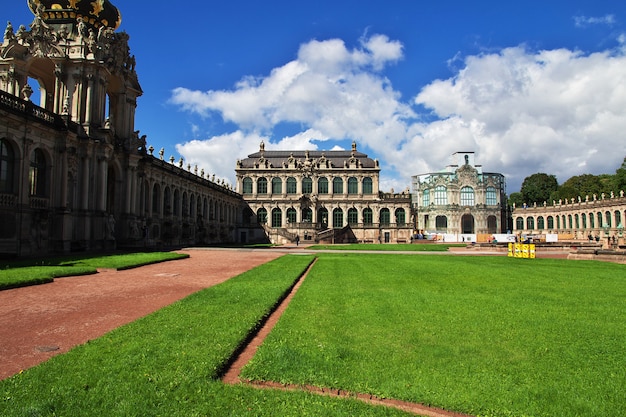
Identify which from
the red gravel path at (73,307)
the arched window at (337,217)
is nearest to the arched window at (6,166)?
the red gravel path at (73,307)

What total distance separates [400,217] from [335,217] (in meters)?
14.4

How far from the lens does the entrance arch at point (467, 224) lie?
101400 mm

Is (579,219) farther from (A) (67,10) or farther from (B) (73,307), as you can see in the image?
(B) (73,307)

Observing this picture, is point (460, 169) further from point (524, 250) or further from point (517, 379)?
point (517, 379)

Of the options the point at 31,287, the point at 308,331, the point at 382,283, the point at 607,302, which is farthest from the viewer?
the point at 382,283

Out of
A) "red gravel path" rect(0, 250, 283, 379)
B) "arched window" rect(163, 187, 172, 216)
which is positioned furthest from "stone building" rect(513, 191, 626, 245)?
"red gravel path" rect(0, 250, 283, 379)

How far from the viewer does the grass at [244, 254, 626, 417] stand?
5.99m

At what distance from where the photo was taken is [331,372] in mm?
6766

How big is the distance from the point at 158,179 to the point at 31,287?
3870 centimetres

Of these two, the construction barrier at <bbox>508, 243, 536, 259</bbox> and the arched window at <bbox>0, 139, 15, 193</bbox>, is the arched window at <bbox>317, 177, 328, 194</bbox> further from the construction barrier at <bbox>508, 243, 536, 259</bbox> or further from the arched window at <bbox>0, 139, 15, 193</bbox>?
the arched window at <bbox>0, 139, 15, 193</bbox>

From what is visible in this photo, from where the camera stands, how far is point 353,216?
90.2 m

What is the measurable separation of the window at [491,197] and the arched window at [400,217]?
2489cm

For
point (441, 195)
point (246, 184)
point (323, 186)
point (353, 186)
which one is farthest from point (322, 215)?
point (441, 195)

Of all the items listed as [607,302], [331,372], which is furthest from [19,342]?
[607,302]
